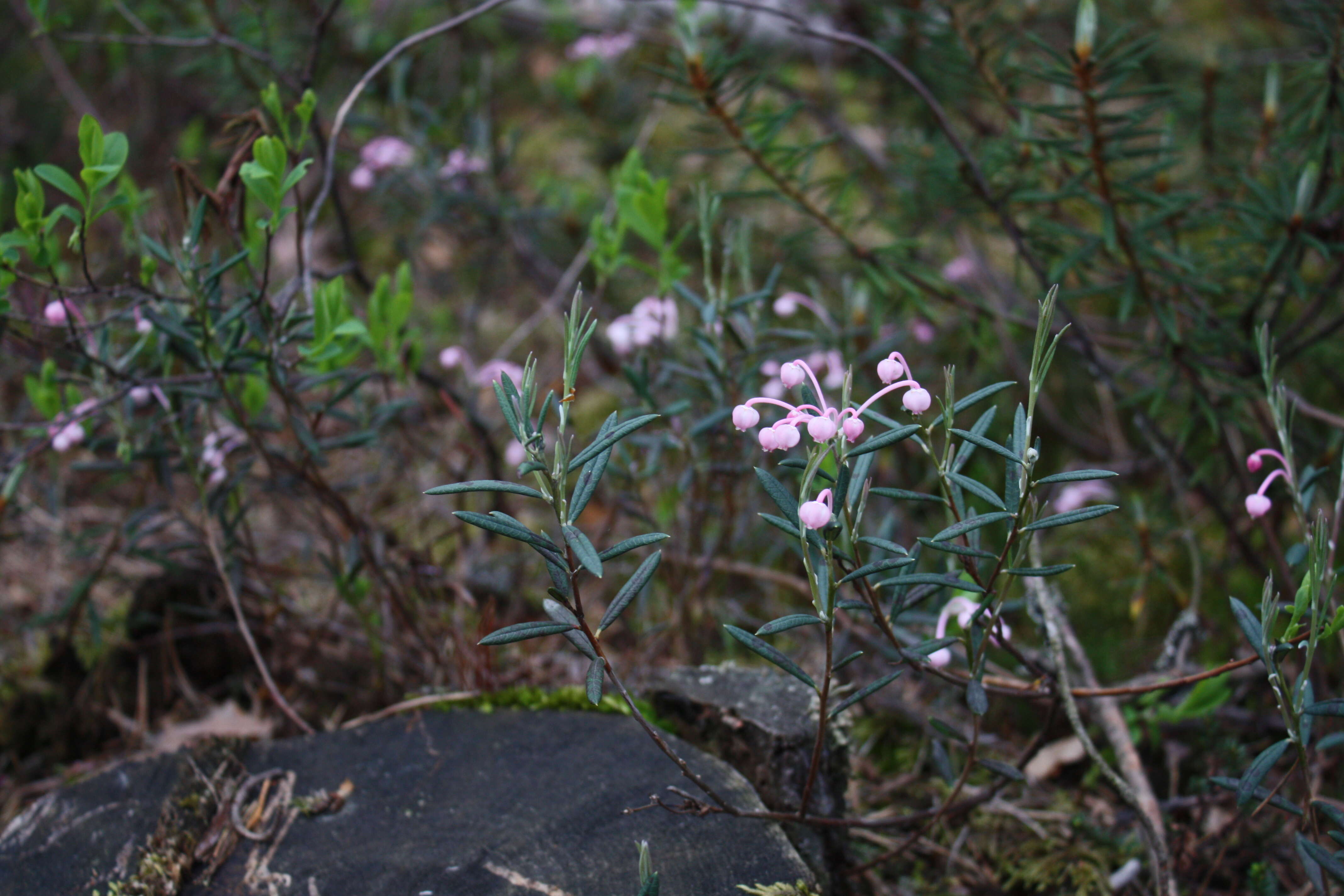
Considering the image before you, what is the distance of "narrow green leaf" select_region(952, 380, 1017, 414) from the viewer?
3.06 ft

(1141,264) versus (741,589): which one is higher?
(1141,264)

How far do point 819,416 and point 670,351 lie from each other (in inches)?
45.6

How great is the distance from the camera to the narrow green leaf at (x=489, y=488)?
90 cm

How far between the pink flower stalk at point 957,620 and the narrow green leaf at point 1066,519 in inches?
5.5

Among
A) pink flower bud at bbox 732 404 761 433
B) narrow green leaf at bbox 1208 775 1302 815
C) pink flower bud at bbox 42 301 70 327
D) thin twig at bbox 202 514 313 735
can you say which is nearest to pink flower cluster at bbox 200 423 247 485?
thin twig at bbox 202 514 313 735

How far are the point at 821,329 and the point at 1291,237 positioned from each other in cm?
104

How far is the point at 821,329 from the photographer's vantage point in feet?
7.74

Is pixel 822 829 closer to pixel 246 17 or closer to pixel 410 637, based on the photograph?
pixel 410 637

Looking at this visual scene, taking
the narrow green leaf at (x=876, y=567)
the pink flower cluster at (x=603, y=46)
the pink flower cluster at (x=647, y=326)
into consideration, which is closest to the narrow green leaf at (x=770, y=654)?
the narrow green leaf at (x=876, y=567)

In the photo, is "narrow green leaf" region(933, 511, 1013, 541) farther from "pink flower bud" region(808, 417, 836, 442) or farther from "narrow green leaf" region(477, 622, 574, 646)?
"narrow green leaf" region(477, 622, 574, 646)

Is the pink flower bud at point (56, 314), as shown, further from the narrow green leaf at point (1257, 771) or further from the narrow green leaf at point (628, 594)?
the narrow green leaf at point (1257, 771)

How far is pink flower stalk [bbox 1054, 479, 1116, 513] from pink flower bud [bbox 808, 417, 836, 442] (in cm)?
157

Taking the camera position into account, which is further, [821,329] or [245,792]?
[821,329]

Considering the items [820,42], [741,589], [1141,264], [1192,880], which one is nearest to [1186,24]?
[820,42]
